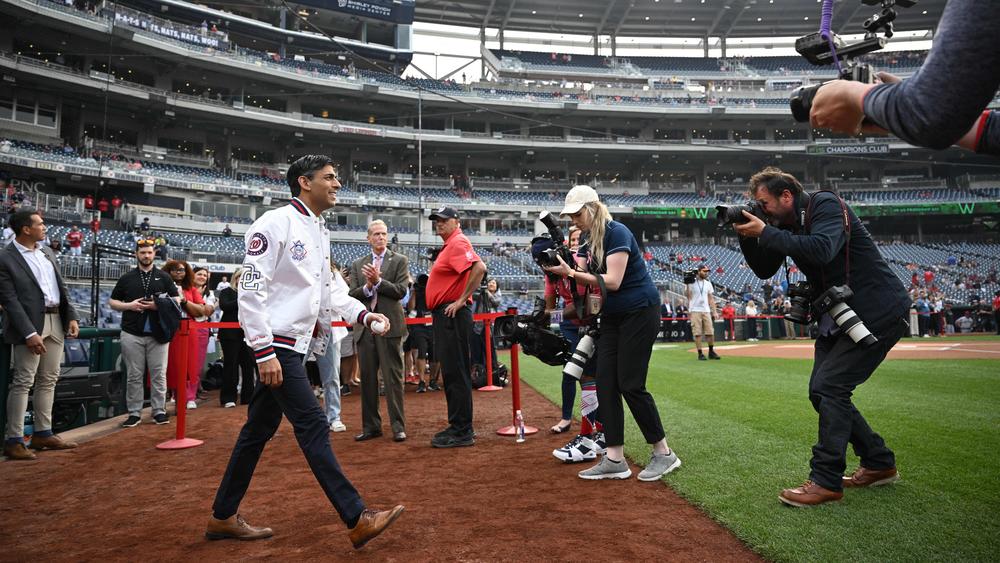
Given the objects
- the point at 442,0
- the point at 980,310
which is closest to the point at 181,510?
the point at 980,310

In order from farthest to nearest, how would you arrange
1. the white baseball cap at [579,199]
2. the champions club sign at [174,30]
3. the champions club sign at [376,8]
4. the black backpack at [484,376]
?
the champions club sign at [376,8], the champions club sign at [174,30], the black backpack at [484,376], the white baseball cap at [579,199]

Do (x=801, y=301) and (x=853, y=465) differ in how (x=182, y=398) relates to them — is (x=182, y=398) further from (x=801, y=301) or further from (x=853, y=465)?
(x=853, y=465)

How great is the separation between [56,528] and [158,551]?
0.89m

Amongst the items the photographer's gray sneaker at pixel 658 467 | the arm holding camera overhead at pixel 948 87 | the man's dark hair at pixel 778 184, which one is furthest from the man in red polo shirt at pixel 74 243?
the arm holding camera overhead at pixel 948 87

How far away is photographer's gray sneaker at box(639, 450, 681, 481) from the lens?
3.58 m

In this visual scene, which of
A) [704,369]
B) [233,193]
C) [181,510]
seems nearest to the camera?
[181,510]

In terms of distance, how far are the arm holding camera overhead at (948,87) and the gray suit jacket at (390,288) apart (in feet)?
15.5

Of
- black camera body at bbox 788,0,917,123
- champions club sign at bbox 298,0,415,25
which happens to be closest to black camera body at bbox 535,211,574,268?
black camera body at bbox 788,0,917,123

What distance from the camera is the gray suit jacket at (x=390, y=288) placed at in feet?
18.2

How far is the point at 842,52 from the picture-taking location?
2189mm

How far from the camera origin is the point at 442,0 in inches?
1793

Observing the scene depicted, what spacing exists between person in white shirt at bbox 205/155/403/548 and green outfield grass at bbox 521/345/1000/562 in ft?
6.29

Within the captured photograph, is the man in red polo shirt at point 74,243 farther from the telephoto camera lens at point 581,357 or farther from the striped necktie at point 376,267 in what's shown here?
the telephoto camera lens at point 581,357

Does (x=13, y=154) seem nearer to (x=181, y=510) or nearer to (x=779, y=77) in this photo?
(x=181, y=510)
